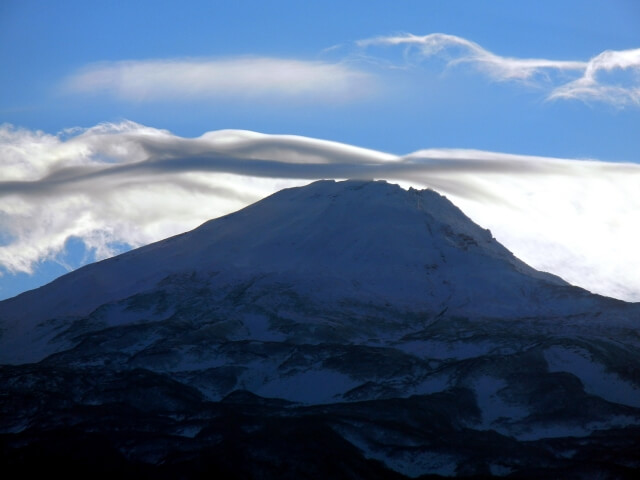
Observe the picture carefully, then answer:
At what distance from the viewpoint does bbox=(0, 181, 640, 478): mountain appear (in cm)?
13250

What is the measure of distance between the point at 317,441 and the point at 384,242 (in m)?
67.3

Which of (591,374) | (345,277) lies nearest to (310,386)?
(345,277)

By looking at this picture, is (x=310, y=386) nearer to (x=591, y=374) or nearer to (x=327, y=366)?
(x=327, y=366)

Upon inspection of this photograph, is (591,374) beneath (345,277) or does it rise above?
beneath

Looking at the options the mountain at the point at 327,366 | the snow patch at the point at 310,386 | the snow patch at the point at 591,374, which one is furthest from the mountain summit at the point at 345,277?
the snow patch at the point at 310,386

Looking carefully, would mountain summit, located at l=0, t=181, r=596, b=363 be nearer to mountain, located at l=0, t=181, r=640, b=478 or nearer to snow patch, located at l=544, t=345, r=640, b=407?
mountain, located at l=0, t=181, r=640, b=478

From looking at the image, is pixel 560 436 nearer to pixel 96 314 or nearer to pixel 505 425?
pixel 505 425

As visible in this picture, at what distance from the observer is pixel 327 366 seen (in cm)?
15612

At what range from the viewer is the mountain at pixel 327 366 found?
132500 millimetres

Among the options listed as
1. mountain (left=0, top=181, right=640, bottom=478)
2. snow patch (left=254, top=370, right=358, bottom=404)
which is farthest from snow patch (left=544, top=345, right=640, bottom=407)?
snow patch (left=254, top=370, right=358, bottom=404)

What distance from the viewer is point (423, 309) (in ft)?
579

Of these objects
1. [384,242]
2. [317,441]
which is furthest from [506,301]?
[317,441]

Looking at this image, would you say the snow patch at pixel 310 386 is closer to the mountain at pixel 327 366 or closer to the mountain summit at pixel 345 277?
the mountain at pixel 327 366

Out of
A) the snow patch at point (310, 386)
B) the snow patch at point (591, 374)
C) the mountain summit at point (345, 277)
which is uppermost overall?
the mountain summit at point (345, 277)
